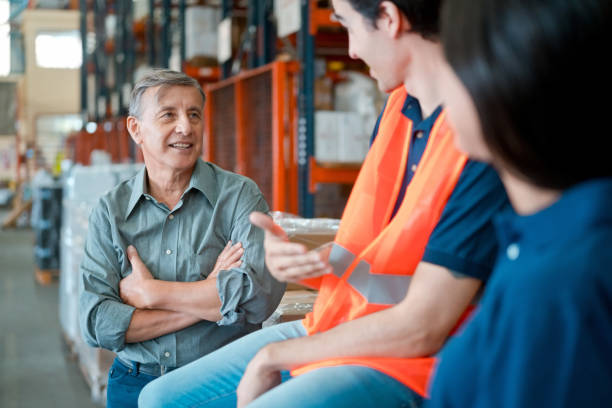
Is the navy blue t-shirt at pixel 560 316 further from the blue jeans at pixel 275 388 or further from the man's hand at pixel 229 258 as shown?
the man's hand at pixel 229 258

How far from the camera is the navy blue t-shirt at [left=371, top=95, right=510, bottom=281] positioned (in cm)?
124

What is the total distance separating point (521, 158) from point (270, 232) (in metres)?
0.68

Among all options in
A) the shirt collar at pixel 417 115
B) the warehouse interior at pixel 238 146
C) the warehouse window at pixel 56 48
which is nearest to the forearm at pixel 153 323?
the warehouse interior at pixel 238 146

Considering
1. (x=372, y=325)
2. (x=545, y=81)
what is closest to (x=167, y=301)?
(x=372, y=325)

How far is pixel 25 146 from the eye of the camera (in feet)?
67.0

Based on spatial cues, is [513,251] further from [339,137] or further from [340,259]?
[339,137]

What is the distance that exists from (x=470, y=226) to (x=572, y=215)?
0.47 meters

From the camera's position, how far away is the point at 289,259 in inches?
52.2

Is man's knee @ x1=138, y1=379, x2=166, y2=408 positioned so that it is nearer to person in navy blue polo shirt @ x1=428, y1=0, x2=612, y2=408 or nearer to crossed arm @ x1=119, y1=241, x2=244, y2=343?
crossed arm @ x1=119, y1=241, x2=244, y2=343

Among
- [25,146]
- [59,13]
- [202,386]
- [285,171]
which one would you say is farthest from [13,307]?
[59,13]

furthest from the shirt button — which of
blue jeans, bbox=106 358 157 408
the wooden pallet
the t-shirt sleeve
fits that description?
the wooden pallet

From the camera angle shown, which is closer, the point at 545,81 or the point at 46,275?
the point at 545,81

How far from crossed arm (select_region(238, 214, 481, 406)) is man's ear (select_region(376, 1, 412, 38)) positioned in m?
0.45

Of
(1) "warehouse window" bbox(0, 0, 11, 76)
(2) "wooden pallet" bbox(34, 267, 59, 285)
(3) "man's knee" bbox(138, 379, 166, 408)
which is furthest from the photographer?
(1) "warehouse window" bbox(0, 0, 11, 76)
